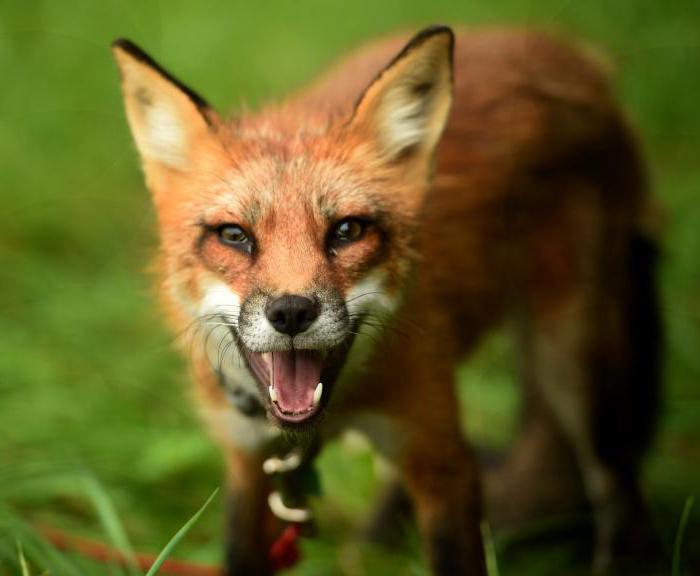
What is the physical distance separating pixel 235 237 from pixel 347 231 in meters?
0.45

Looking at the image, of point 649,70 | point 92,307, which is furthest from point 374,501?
point 649,70

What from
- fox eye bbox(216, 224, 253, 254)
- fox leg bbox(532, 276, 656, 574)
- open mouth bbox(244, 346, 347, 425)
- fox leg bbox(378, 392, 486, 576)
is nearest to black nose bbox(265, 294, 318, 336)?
open mouth bbox(244, 346, 347, 425)

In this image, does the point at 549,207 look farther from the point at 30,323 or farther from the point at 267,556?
the point at 30,323

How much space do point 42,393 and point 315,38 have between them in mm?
6030

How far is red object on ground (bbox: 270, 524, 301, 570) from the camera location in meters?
4.00

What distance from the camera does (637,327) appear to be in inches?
206

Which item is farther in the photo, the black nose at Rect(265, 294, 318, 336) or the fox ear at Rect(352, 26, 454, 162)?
the fox ear at Rect(352, 26, 454, 162)

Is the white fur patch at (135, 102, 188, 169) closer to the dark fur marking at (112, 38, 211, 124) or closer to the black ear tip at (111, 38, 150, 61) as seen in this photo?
the dark fur marking at (112, 38, 211, 124)

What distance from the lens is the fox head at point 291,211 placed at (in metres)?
3.20

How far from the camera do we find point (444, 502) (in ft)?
12.7

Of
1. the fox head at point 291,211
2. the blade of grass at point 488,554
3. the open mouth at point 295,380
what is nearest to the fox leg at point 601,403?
the blade of grass at point 488,554

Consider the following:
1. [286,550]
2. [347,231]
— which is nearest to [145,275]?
[286,550]

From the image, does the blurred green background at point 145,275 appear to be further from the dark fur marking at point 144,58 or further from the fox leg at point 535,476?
the dark fur marking at point 144,58

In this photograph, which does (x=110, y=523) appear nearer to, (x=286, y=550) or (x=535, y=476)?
(x=286, y=550)
